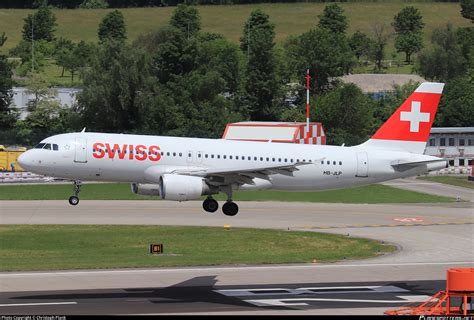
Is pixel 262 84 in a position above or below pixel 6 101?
above

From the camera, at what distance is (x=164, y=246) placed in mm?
93562

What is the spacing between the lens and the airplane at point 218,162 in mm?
75188

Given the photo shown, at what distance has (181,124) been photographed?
17062 cm

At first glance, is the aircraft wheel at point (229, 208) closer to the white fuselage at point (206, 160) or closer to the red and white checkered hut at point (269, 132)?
the white fuselage at point (206, 160)

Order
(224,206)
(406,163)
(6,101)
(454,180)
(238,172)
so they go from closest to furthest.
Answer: (238,172) → (224,206) → (406,163) → (454,180) → (6,101)

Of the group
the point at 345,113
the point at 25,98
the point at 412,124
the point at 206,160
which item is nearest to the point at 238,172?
the point at 206,160

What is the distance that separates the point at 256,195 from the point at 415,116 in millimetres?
45032

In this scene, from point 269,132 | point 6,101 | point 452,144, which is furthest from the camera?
point 6,101

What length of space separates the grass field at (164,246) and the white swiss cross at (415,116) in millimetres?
12378

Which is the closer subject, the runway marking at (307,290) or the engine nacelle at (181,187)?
the runway marking at (307,290)

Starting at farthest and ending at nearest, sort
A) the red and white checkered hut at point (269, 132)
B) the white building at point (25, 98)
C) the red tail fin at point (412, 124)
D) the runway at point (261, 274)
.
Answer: the white building at point (25, 98)
the red and white checkered hut at point (269, 132)
the red tail fin at point (412, 124)
the runway at point (261, 274)

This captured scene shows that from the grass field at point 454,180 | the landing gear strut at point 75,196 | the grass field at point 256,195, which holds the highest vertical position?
the landing gear strut at point 75,196

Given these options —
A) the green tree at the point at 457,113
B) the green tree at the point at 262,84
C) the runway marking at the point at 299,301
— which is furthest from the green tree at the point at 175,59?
the runway marking at the point at 299,301

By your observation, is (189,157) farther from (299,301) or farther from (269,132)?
(269,132)
